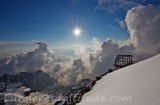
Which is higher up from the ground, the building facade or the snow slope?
the building facade

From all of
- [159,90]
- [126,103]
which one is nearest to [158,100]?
[159,90]

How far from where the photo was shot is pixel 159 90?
8.87 metres

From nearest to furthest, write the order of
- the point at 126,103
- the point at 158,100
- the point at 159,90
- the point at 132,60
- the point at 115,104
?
the point at 158,100
the point at 159,90
the point at 126,103
the point at 115,104
the point at 132,60

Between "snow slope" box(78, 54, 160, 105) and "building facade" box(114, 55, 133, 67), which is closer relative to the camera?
"snow slope" box(78, 54, 160, 105)

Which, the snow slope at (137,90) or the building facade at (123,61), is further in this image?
the building facade at (123,61)

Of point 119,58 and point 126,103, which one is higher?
point 119,58

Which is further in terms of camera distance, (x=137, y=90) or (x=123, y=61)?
(x=123, y=61)

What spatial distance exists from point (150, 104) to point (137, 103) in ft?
4.29

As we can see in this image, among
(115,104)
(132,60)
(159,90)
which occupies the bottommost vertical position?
(115,104)

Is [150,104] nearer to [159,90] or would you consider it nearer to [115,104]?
[159,90]

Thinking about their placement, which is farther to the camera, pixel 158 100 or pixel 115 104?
pixel 115 104

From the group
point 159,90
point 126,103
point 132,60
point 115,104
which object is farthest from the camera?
point 132,60

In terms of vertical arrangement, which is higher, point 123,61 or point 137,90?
point 123,61

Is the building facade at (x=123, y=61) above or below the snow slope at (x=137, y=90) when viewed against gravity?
above
